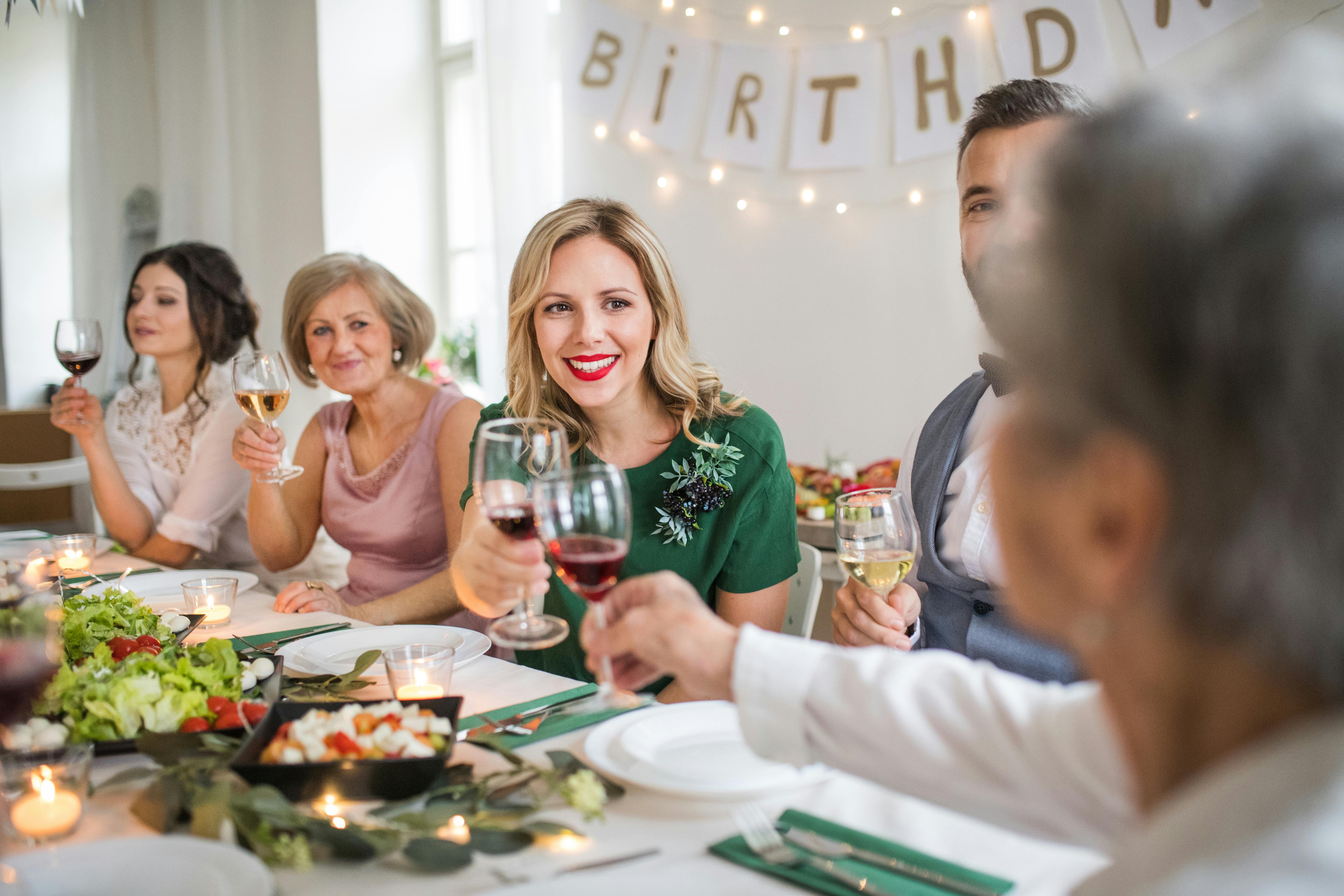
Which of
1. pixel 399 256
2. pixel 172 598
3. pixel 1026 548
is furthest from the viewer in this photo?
pixel 399 256

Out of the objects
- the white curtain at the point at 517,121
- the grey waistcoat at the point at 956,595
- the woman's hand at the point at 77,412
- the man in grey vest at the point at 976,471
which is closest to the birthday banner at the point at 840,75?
the white curtain at the point at 517,121

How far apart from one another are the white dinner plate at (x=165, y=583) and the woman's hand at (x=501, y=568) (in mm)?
960

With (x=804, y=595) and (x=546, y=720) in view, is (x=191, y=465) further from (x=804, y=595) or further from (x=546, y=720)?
(x=546, y=720)

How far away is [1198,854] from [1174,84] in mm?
430

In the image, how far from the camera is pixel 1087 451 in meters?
0.55

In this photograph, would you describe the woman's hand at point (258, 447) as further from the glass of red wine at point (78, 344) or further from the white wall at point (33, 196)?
the white wall at point (33, 196)

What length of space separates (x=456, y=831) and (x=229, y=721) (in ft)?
1.34

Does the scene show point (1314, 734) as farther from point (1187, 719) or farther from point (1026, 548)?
point (1026, 548)

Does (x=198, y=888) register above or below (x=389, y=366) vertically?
below

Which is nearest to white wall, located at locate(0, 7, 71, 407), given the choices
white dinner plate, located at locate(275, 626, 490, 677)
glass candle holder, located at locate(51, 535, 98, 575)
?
glass candle holder, located at locate(51, 535, 98, 575)

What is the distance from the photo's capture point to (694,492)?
1971mm

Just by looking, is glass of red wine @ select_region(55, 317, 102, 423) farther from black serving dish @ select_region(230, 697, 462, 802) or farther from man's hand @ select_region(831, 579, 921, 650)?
man's hand @ select_region(831, 579, 921, 650)

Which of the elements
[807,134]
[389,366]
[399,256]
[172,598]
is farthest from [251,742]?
[399,256]

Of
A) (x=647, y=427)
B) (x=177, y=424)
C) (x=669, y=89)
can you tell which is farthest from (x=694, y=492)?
(x=669, y=89)
